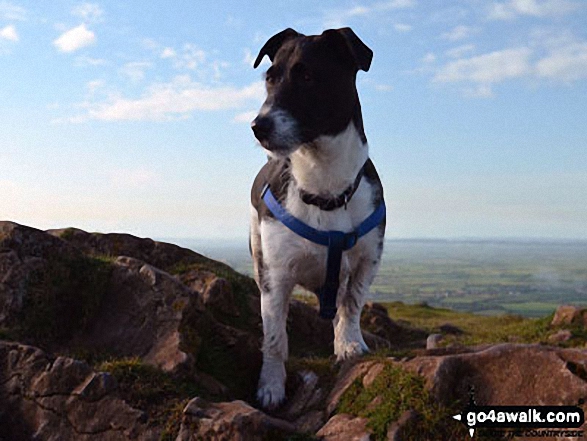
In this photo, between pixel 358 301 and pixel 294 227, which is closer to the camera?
pixel 294 227

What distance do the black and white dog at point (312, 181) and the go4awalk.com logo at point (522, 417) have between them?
2.56 metres

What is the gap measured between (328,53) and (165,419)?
180 inches

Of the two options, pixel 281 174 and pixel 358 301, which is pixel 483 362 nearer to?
pixel 358 301

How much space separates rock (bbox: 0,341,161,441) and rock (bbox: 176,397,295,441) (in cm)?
47

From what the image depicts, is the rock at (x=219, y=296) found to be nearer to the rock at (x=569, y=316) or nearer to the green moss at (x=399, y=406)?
the green moss at (x=399, y=406)

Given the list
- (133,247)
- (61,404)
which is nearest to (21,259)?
(61,404)

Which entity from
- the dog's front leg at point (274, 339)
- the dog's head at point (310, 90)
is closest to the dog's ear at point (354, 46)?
the dog's head at point (310, 90)

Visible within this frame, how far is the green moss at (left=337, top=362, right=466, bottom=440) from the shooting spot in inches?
224

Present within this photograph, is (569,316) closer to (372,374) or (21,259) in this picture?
(372,374)

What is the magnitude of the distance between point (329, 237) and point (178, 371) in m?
2.55

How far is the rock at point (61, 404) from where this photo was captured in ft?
22.2

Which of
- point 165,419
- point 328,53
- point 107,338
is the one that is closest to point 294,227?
point 328,53

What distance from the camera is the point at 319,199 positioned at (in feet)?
25.0

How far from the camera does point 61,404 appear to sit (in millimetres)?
7105
